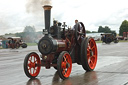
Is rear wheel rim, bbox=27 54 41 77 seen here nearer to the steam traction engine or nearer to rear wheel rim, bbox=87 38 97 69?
the steam traction engine

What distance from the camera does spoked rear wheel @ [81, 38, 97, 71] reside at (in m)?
7.04

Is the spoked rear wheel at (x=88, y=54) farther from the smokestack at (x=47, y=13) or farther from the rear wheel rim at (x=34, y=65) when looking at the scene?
the smokestack at (x=47, y=13)

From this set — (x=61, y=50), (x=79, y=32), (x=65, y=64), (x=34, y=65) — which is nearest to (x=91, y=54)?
(x=79, y=32)

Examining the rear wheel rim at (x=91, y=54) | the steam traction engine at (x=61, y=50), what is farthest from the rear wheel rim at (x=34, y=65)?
the rear wheel rim at (x=91, y=54)

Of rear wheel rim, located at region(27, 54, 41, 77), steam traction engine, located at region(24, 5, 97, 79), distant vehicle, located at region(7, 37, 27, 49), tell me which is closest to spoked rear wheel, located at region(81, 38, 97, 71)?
steam traction engine, located at region(24, 5, 97, 79)

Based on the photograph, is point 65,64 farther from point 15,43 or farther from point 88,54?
point 15,43

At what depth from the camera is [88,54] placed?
24.6 feet

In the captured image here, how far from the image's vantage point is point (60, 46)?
6.52 meters

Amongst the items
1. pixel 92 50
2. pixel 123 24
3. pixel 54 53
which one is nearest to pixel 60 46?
pixel 54 53

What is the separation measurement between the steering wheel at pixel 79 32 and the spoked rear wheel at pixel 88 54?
7.9 inches

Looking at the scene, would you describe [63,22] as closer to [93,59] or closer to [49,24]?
[49,24]

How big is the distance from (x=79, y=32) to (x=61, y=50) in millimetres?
933

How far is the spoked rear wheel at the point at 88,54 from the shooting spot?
704cm

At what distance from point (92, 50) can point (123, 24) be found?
350 ft
